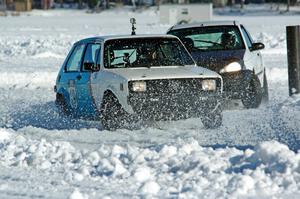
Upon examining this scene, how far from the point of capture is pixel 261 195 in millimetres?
6219

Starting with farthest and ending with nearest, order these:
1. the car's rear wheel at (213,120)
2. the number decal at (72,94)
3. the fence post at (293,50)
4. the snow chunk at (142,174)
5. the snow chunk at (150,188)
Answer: the fence post at (293,50), the number decal at (72,94), the car's rear wheel at (213,120), the snow chunk at (142,174), the snow chunk at (150,188)

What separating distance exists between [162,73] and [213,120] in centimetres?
103

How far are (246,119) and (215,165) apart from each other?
15.5ft

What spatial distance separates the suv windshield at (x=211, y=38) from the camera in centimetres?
1347

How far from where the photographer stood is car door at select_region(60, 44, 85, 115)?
38.7ft

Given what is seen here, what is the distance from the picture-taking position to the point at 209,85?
412 inches

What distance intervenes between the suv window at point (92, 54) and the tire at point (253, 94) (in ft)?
8.90

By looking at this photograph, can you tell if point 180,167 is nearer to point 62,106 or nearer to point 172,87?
point 172,87

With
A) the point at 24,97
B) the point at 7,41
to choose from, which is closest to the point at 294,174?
the point at 24,97

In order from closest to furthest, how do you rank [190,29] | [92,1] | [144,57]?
[144,57] → [190,29] → [92,1]

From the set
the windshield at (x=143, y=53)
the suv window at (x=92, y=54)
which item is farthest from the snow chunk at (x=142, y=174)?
the suv window at (x=92, y=54)

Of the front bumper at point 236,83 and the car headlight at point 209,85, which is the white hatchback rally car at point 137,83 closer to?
the car headlight at point 209,85

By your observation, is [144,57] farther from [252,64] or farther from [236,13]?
[236,13]

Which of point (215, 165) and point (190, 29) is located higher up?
point (190, 29)
